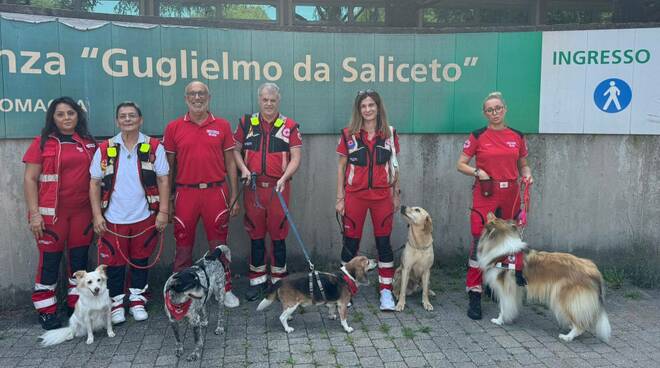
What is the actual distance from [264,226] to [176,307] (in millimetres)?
1466

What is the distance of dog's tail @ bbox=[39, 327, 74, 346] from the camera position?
4207 mm

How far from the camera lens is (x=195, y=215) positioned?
15.9 ft

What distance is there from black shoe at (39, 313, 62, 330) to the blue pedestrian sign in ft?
20.6

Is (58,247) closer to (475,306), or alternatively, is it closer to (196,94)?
(196,94)

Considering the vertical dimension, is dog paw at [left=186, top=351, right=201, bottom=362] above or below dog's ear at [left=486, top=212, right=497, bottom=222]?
below

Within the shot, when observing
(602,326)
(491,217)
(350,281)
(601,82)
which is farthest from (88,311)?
(601,82)

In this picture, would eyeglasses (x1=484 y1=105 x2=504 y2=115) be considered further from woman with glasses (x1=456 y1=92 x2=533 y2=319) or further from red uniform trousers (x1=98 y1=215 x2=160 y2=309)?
red uniform trousers (x1=98 y1=215 x2=160 y2=309)

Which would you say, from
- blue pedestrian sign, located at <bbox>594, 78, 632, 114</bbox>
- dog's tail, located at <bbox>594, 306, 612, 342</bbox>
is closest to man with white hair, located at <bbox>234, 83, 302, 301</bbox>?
dog's tail, located at <bbox>594, 306, 612, 342</bbox>

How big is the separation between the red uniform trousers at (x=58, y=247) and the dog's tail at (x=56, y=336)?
1.15 feet

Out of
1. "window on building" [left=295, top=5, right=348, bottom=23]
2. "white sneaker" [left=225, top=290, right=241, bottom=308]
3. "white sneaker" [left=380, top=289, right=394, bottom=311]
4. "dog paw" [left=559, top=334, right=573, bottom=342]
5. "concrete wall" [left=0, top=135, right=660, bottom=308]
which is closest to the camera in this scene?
"dog paw" [left=559, top=334, right=573, bottom=342]

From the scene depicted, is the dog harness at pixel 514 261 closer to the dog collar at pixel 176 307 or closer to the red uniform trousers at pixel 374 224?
the red uniform trousers at pixel 374 224

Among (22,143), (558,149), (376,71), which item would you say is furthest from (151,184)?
(558,149)

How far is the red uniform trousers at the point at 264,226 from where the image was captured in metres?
5.03

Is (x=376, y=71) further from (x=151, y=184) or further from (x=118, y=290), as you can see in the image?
(x=118, y=290)
